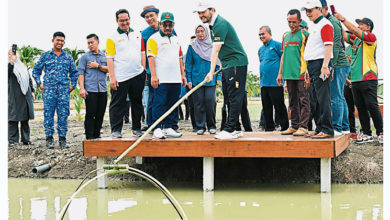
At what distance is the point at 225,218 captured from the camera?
4199mm

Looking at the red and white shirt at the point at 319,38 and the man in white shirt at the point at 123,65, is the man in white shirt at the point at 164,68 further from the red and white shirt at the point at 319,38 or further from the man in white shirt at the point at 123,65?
the red and white shirt at the point at 319,38

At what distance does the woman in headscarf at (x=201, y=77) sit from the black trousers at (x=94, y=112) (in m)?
1.37

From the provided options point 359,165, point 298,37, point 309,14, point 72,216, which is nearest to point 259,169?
point 359,165

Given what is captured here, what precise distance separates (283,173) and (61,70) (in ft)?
12.1

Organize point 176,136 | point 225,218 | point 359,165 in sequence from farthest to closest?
point 359,165 < point 176,136 < point 225,218

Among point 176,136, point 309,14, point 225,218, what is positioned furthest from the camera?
point 176,136

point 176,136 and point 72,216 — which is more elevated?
point 176,136

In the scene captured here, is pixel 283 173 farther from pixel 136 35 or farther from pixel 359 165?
pixel 136 35

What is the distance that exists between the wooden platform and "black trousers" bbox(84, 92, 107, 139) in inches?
56.2

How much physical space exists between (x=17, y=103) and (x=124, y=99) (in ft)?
9.84

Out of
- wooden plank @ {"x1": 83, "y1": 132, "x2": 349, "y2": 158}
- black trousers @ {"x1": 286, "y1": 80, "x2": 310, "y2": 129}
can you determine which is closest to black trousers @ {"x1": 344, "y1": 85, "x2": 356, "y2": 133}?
black trousers @ {"x1": 286, "y1": 80, "x2": 310, "y2": 129}

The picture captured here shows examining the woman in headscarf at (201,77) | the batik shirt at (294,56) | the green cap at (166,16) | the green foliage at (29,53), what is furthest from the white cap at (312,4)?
the green foliage at (29,53)

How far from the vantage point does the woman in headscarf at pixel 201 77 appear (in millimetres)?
6375

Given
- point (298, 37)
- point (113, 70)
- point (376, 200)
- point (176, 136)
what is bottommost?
point (376, 200)
